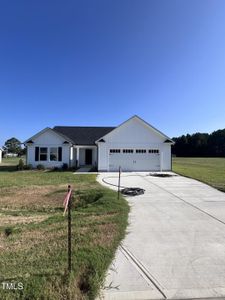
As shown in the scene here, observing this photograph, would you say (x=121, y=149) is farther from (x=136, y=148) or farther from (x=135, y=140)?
(x=135, y=140)

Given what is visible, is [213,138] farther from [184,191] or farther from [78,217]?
[78,217]

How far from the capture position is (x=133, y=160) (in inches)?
973

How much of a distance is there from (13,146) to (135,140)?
70.0 m

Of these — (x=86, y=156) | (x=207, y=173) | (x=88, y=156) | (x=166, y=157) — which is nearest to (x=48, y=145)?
(x=86, y=156)

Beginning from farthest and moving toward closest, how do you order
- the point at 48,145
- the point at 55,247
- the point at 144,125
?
1. the point at 48,145
2. the point at 144,125
3. the point at 55,247

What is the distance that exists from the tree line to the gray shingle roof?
54416 millimetres

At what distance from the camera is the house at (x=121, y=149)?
970 inches

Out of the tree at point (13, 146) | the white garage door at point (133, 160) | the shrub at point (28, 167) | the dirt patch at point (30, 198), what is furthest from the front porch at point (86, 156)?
the tree at point (13, 146)

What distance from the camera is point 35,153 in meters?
25.6

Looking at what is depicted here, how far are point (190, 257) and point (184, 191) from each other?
7.88 meters

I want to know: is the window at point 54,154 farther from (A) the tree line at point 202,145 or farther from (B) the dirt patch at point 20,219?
(A) the tree line at point 202,145

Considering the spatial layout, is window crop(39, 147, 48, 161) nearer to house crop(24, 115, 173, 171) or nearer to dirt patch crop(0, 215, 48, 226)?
house crop(24, 115, 173, 171)

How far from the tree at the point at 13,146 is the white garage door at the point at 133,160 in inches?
2428

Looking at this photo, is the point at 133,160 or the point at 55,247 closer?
the point at 55,247
